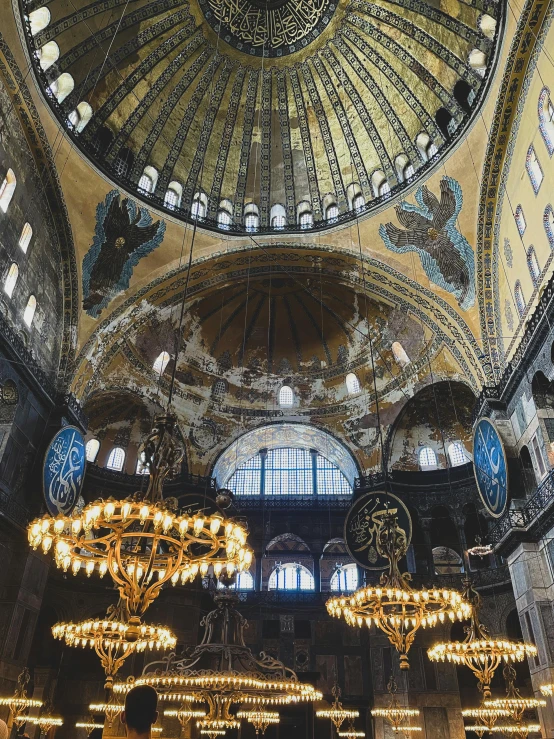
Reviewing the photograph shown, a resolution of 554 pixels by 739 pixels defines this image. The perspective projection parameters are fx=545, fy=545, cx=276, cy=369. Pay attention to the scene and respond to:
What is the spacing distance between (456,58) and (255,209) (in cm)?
694

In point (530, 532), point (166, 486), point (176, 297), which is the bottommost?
point (530, 532)

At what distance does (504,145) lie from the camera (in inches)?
521

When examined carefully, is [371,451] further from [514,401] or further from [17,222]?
[17,222]

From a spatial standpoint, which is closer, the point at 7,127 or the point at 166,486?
the point at 7,127

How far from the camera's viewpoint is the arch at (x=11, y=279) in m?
12.5

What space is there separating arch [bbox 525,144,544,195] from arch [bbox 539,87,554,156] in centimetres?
51

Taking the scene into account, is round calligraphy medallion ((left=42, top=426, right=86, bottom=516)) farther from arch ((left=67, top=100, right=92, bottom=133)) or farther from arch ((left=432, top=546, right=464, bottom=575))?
arch ((left=432, top=546, right=464, bottom=575))

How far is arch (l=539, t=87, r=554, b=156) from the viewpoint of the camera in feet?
36.9

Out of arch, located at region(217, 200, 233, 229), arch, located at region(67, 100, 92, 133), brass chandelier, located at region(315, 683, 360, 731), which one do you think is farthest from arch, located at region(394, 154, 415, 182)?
brass chandelier, located at region(315, 683, 360, 731)

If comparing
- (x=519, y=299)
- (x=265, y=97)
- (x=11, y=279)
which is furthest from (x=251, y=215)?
(x=519, y=299)

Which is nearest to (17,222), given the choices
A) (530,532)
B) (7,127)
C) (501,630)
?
(7,127)

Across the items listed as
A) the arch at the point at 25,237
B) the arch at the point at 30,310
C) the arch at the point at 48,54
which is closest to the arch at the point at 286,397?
the arch at the point at 30,310

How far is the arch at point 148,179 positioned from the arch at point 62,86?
2869mm

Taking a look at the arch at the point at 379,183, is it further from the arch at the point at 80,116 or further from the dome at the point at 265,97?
the arch at the point at 80,116
